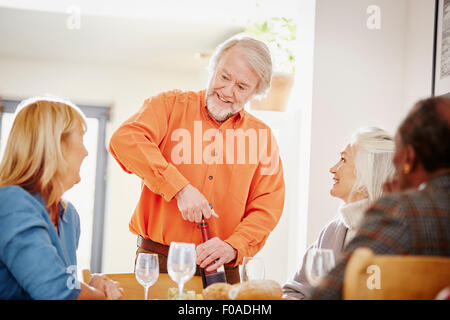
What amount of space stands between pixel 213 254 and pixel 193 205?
0.17 meters

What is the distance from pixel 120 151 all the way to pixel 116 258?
315 cm

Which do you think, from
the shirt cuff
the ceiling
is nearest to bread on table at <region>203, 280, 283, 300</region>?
the shirt cuff

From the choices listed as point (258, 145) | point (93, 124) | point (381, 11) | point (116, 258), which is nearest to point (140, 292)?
point (258, 145)

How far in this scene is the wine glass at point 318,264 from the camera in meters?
1.06

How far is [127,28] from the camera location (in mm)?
3688

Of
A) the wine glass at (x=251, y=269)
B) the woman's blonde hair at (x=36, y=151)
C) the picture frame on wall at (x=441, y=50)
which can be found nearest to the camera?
the woman's blonde hair at (x=36, y=151)

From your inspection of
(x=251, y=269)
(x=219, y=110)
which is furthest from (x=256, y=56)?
(x=251, y=269)

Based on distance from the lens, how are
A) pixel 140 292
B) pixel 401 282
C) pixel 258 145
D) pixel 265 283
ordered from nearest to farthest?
pixel 401 282, pixel 265 283, pixel 140 292, pixel 258 145

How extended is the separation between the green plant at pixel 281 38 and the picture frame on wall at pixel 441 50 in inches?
35.7

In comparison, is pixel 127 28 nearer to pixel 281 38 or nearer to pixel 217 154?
pixel 281 38

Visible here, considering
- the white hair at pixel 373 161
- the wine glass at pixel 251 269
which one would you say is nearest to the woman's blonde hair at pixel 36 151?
the wine glass at pixel 251 269

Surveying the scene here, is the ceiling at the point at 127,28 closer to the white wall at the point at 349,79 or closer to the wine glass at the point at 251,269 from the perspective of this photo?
the white wall at the point at 349,79

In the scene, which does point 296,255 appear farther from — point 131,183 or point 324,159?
point 131,183

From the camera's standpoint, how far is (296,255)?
2557 mm
